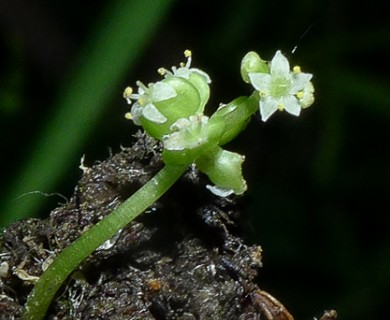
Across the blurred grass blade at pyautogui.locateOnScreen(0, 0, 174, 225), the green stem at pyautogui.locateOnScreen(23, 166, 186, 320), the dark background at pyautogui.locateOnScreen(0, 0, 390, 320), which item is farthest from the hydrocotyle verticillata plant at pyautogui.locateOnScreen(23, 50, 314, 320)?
the dark background at pyautogui.locateOnScreen(0, 0, 390, 320)

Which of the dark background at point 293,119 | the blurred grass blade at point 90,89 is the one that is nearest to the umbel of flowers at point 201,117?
the blurred grass blade at point 90,89

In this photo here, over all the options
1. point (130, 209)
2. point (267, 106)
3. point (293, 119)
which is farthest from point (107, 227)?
point (293, 119)

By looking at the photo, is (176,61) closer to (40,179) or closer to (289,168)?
(289,168)

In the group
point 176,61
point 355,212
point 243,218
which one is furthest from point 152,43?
point 243,218

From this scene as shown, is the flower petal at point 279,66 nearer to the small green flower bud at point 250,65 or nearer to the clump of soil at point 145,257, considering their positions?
the small green flower bud at point 250,65

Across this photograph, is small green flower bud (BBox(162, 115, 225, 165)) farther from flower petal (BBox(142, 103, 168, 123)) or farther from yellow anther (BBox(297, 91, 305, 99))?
yellow anther (BBox(297, 91, 305, 99))

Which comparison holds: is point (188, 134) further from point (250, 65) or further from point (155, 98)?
point (250, 65)

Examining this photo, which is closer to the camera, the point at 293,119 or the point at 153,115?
the point at 153,115
